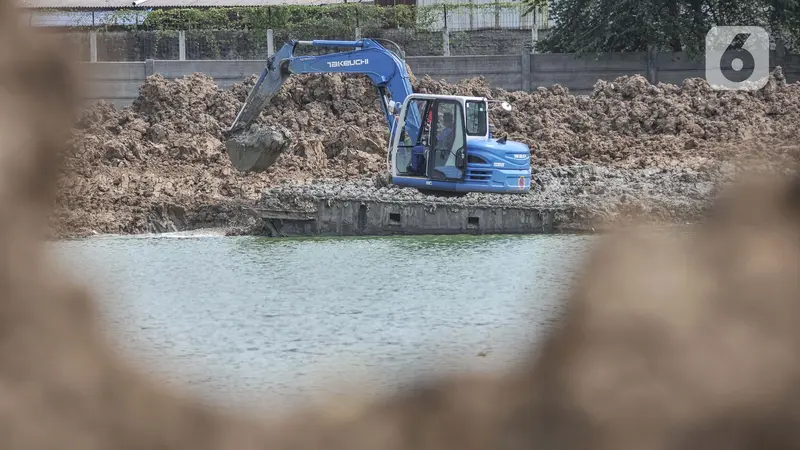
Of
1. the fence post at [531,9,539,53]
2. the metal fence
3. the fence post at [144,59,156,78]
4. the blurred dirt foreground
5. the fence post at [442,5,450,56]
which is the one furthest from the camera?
the fence post at [531,9,539,53]

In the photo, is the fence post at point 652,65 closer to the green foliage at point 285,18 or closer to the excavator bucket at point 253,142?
the green foliage at point 285,18

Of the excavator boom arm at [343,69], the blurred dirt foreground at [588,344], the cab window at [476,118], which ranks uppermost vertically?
the excavator boom arm at [343,69]

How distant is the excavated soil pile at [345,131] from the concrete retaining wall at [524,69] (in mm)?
1219

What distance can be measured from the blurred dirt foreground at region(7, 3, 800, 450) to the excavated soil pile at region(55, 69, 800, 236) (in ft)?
61.0

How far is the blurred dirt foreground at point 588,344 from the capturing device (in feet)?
4.89

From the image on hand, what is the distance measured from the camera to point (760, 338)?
152cm

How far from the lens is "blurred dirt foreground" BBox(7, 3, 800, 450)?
58.6 inches

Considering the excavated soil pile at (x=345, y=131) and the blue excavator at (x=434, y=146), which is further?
the excavated soil pile at (x=345, y=131)

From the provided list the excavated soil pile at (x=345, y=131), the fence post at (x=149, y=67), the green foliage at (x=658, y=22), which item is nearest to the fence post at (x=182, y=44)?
the fence post at (x=149, y=67)

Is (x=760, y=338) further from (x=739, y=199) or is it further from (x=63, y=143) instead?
(x=63, y=143)

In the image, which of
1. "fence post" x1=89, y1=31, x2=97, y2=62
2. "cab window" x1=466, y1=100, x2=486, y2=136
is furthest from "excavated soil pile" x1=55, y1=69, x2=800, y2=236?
"fence post" x1=89, y1=31, x2=97, y2=62

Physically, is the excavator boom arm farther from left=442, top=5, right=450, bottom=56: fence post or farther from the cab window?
left=442, top=5, right=450, bottom=56: fence post

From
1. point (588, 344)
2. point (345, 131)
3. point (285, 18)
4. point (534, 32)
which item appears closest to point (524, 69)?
point (534, 32)

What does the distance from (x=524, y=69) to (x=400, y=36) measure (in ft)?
18.2
